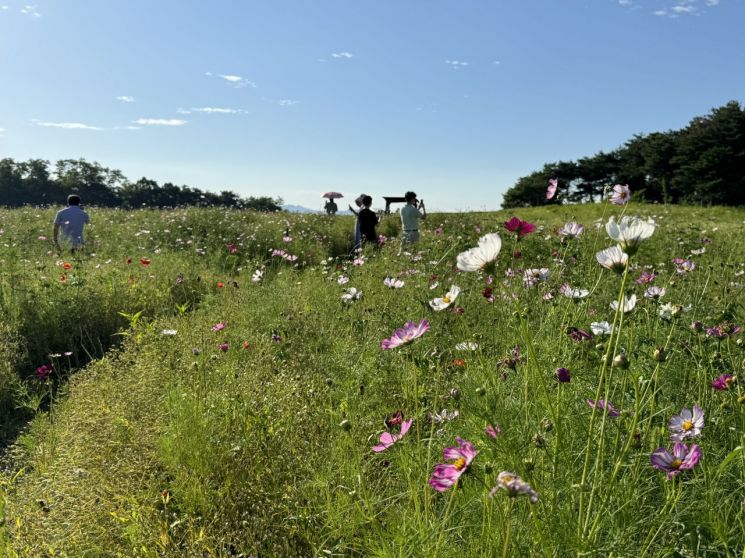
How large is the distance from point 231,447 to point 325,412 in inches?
17.8

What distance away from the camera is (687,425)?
1.35 meters

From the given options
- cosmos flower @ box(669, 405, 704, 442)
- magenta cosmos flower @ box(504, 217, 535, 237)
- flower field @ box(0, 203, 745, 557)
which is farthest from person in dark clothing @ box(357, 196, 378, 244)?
cosmos flower @ box(669, 405, 704, 442)

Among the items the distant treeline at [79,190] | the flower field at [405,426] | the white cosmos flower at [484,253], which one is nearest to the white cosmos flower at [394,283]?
the flower field at [405,426]

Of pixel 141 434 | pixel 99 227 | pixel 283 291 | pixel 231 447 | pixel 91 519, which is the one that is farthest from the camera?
pixel 99 227

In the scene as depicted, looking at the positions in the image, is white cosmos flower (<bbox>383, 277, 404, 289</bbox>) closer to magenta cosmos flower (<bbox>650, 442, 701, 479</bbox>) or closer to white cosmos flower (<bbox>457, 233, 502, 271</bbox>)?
white cosmos flower (<bbox>457, 233, 502, 271</bbox>)

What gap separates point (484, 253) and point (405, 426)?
1.92 ft

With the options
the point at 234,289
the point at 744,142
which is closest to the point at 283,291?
the point at 234,289

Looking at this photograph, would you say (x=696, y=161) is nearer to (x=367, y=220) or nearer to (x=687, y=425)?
(x=367, y=220)

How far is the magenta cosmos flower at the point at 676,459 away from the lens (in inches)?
44.7

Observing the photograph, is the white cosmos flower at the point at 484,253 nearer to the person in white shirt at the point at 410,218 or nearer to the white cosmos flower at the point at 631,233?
the white cosmos flower at the point at 631,233

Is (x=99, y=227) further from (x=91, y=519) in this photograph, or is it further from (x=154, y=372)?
(x=91, y=519)

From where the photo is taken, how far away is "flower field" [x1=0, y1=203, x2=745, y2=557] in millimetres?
1280

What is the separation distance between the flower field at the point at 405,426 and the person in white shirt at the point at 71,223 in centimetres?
307

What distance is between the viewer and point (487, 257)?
3.99 ft
